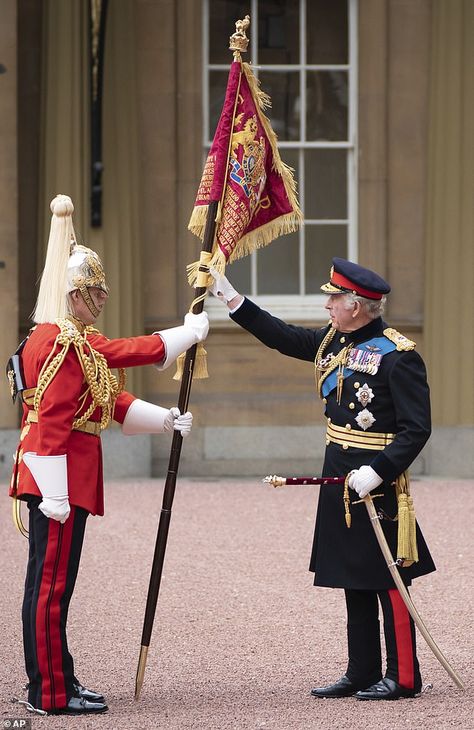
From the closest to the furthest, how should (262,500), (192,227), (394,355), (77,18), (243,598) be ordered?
1. (394,355)
2. (192,227)
3. (243,598)
4. (262,500)
5. (77,18)

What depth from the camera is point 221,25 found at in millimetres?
10594

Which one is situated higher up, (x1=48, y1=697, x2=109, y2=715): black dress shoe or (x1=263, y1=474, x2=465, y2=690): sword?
(x1=263, y1=474, x2=465, y2=690): sword

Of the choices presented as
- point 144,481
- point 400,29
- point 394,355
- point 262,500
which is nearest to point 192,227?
point 394,355

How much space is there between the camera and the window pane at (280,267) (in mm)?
10719

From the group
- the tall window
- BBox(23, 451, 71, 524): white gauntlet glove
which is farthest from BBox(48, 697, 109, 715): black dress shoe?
the tall window

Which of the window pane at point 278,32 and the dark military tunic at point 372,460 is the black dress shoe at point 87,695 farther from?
the window pane at point 278,32

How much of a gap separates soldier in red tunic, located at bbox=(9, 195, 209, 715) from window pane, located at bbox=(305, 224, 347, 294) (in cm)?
595

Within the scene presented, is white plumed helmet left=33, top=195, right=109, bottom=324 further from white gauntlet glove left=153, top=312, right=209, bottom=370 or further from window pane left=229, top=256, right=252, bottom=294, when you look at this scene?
window pane left=229, top=256, right=252, bottom=294

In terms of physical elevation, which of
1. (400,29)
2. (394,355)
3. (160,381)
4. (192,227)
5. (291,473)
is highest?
(400,29)

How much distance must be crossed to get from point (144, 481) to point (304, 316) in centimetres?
174

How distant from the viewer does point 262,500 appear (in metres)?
9.40

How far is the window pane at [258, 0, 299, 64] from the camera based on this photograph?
10.6m

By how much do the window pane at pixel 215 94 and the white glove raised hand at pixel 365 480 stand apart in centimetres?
628

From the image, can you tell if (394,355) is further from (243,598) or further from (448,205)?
(448,205)
